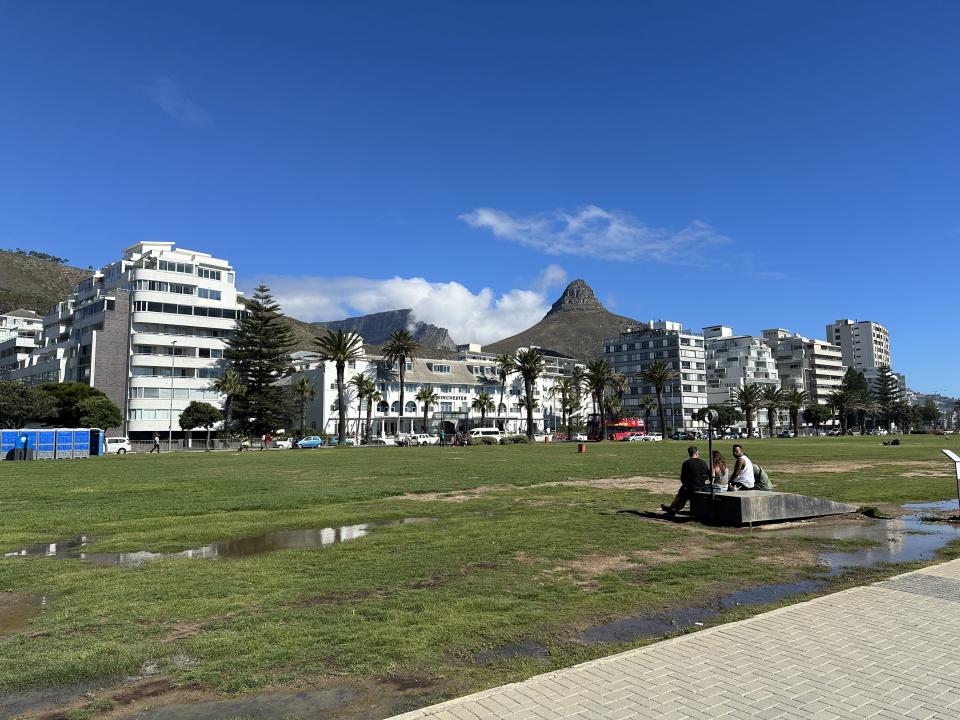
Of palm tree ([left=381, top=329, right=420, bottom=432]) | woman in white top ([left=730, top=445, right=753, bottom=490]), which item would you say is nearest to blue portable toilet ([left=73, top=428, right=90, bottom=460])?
palm tree ([left=381, top=329, right=420, bottom=432])

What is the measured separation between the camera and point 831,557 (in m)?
10.6

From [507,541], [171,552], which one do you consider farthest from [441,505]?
[171,552]

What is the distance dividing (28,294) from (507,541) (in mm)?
216470

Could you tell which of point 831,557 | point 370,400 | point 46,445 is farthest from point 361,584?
point 370,400

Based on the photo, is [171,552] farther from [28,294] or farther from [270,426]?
[28,294]

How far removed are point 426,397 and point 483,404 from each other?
13.3m

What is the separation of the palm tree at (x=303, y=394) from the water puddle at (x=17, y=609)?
310 feet

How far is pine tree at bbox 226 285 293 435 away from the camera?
290ft

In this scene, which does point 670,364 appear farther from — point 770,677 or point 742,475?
point 770,677

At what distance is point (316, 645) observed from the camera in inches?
250

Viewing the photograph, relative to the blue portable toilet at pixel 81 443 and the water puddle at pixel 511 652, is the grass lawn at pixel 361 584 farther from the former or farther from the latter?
the blue portable toilet at pixel 81 443

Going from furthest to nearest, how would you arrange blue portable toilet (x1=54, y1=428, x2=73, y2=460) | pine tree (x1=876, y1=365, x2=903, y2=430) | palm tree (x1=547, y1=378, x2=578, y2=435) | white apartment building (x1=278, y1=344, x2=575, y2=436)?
pine tree (x1=876, y1=365, x2=903, y2=430) < palm tree (x1=547, y1=378, x2=578, y2=435) < white apartment building (x1=278, y1=344, x2=575, y2=436) < blue portable toilet (x1=54, y1=428, x2=73, y2=460)

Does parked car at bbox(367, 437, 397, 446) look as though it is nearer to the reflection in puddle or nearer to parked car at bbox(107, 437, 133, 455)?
parked car at bbox(107, 437, 133, 455)

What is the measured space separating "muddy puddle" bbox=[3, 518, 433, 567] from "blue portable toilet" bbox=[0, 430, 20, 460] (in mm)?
46561
